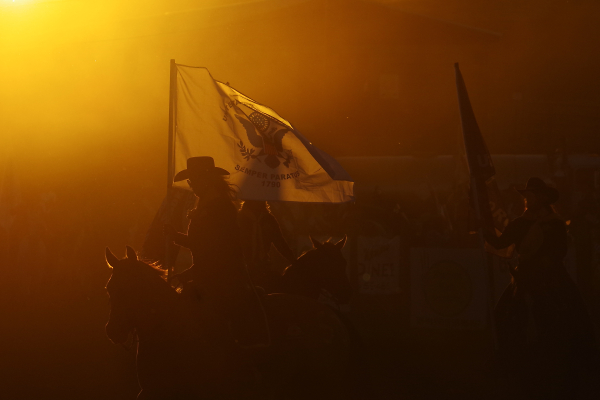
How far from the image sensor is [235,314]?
14.6ft

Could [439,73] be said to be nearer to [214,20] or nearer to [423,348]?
[214,20]

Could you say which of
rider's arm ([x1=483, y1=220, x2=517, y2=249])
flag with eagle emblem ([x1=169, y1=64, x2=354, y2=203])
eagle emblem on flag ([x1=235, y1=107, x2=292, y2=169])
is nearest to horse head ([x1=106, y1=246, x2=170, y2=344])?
flag with eagle emblem ([x1=169, y1=64, x2=354, y2=203])

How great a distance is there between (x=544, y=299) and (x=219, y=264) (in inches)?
129

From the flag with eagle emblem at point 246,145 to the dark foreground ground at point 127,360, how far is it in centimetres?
222

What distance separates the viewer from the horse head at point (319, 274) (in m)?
6.19

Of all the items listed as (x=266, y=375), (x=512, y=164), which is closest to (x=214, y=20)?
(x=512, y=164)

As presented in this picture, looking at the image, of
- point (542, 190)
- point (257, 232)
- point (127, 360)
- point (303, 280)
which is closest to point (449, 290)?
point (542, 190)

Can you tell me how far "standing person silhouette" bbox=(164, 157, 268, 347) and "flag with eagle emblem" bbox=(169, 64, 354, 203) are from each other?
140cm

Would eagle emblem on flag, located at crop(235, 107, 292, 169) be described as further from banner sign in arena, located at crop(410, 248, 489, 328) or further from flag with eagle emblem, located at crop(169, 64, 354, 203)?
banner sign in arena, located at crop(410, 248, 489, 328)

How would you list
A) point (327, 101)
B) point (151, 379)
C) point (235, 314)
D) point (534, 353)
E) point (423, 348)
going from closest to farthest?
point (151, 379)
point (235, 314)
point (534, 353)
point (423, 348)
point (327, 101)

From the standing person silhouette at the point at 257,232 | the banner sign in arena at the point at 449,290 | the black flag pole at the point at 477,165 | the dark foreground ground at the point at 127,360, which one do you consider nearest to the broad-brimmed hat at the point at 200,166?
the standing person silhouette at the point at 257,232

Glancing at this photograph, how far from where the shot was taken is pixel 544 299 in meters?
A: 5.94

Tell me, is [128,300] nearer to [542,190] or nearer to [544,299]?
[544,299]

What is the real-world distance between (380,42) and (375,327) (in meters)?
14.2
